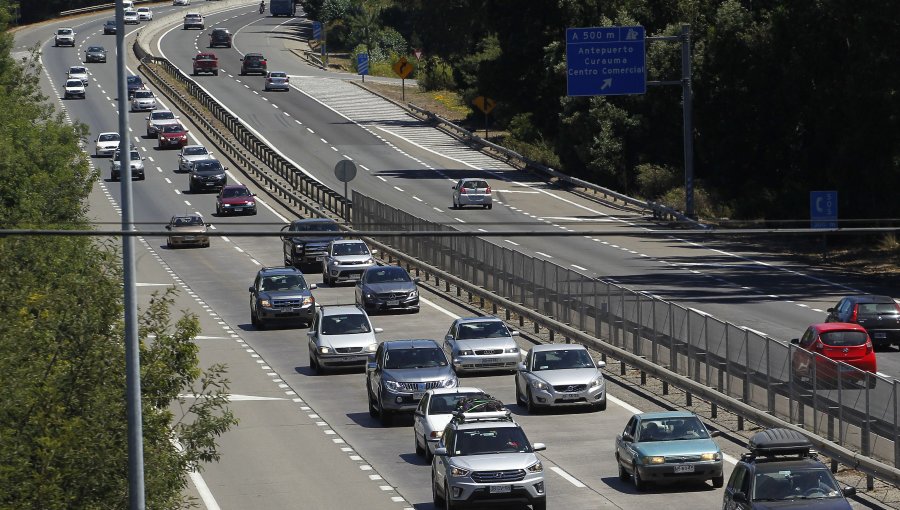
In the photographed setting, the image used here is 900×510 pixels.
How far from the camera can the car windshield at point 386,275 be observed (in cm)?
4741

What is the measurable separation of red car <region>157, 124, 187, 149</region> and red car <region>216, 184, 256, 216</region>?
22576 mm

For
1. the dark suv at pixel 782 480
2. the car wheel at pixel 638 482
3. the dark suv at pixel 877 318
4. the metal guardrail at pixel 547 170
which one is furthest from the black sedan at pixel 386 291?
the dark suv at pixel 782 480

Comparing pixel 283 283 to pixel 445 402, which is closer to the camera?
pixel 445 402

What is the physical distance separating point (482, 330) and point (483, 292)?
9124 millimetres

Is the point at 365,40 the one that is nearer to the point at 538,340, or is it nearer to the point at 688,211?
the point at 688,211

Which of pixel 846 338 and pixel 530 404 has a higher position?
pixel 846 338

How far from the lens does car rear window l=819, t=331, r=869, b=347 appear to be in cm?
3359

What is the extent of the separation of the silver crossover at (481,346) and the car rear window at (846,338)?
7.52 m

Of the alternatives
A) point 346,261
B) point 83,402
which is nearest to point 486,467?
point 83,402

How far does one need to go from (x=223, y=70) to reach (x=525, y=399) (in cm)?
9781

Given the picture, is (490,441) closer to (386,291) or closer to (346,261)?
(386,291)

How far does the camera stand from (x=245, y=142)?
88625 millimetres

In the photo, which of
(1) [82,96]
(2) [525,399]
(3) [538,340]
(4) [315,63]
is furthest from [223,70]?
(2) [525,399]

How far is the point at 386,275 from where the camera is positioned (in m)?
47.6
